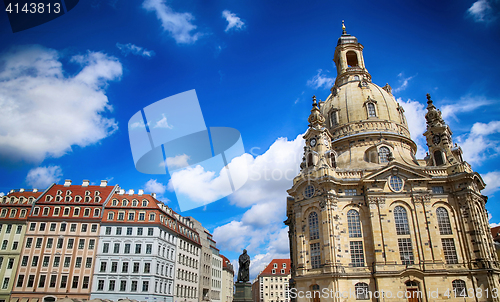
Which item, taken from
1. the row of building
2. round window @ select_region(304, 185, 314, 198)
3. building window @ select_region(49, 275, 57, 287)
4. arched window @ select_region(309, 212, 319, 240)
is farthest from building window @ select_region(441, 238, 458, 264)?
building window @ select_region(49, 275, 57, 287)

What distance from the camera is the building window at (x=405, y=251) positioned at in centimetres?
3975

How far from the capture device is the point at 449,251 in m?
40.0

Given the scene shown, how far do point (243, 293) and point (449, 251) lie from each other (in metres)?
26.6

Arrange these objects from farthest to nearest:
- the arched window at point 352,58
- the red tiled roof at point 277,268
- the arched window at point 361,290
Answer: the red tiled roof at point 277,268
the arched window at point 352,58
the arched window at point 361,290

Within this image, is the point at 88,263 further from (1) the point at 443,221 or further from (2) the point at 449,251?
(1) the point at 443,221

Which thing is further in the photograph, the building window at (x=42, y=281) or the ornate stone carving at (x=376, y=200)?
the building window at (x=42, y=281)

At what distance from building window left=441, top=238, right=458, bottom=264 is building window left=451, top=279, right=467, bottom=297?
90.3 inches

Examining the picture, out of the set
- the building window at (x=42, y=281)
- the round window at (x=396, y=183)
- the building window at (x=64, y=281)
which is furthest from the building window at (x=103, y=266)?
the round window at (x=396, y=183)

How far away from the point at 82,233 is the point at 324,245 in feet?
120

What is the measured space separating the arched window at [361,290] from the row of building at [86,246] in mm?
29027

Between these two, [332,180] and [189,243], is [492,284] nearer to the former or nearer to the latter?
[332,180]

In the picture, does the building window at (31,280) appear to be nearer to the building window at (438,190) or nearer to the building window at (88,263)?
the building window at (88,263)

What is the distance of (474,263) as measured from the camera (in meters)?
38.5

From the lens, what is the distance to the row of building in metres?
48.8
